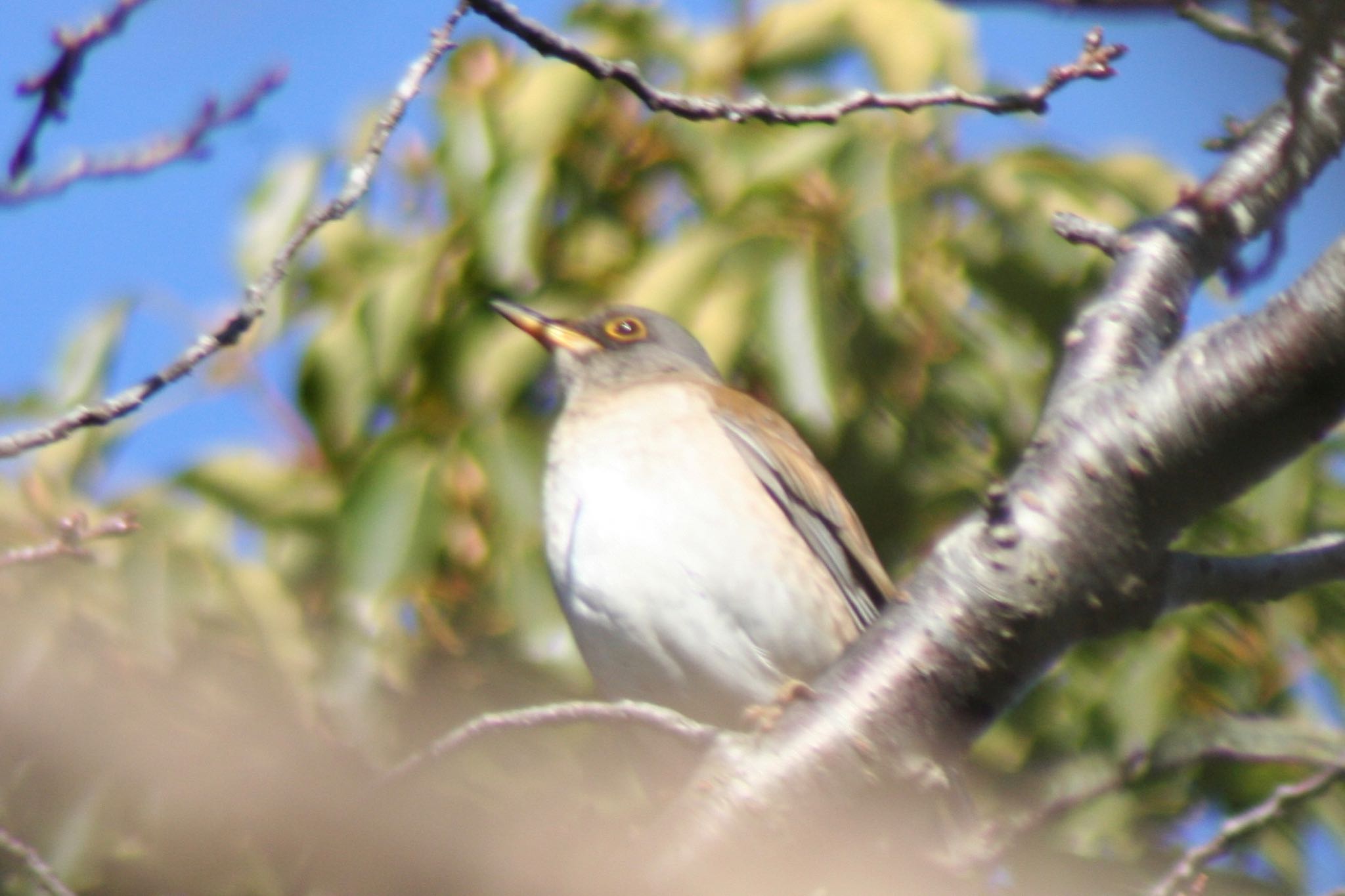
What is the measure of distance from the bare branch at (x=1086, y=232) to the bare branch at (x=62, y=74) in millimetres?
1887

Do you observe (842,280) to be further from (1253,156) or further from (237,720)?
(237,720)

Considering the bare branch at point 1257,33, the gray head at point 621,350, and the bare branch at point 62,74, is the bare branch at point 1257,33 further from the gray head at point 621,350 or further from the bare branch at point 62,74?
the gray head at point 621,350

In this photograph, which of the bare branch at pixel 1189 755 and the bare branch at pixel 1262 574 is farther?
the bare branch at pixel 1189 755

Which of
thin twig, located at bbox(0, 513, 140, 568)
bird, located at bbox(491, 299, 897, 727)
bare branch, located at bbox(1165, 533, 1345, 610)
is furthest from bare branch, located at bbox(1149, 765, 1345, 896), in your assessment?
thin twig, located at bbox(0, 513, 140, 568)

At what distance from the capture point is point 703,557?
3814 mm

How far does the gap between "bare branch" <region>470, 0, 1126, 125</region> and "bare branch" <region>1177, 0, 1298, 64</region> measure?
36 cm

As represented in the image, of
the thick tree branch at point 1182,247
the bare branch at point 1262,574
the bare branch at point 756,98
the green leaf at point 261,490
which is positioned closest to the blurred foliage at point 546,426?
the green leaf at point 261,490

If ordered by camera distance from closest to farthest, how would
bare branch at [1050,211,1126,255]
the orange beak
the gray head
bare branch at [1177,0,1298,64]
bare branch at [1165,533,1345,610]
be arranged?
bare branch at [1177,0,1298,64] < bare branch at [1165,533,1345,610] < bare branch at [1050,211,1126,255] < the orange beak < the gray head

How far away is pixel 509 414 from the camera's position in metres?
4.42

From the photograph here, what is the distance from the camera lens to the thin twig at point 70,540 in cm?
244

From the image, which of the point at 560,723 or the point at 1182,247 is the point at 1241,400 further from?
the point at 560,723

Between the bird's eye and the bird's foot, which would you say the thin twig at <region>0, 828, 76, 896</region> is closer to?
the bird's foot

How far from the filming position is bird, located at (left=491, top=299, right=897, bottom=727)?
379 cm

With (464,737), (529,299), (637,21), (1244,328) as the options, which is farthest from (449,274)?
(1244,328)
